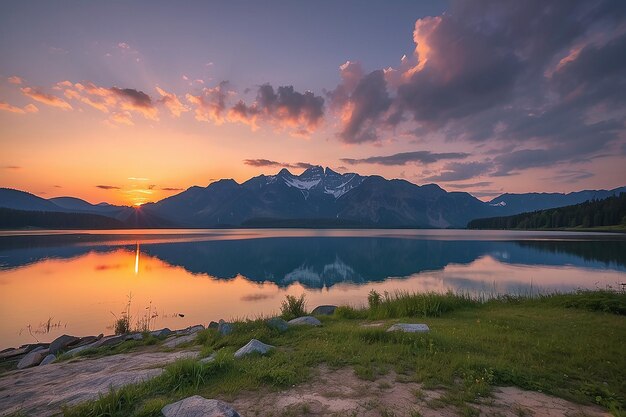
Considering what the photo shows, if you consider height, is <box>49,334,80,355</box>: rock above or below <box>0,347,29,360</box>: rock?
above

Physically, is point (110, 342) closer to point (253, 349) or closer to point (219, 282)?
point (253, 349)

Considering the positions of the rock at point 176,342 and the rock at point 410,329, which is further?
the rock at point 176,342

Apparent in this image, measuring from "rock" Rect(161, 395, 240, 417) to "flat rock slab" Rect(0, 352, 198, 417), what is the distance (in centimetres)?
282

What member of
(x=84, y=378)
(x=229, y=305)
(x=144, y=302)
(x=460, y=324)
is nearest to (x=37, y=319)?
(x=144, y=302)

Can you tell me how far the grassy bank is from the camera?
25.4 ft

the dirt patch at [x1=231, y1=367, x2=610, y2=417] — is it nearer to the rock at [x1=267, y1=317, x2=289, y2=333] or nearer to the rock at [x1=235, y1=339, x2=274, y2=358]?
the rock at [x1=235, y1=339, x2=274, y2=358]

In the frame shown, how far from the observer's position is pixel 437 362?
945 centimetres

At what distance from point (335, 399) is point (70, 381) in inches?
343

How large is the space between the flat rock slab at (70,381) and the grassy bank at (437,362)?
1489 mm

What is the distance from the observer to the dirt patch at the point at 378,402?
6945 millimetres

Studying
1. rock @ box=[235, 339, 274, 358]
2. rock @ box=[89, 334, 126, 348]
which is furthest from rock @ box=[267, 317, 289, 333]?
rock @ box=[89, 334, 126, 348]

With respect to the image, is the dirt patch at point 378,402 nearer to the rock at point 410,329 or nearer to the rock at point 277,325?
the rock at point 410,329

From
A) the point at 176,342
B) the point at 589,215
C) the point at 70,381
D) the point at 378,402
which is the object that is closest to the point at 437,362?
the point at 378,402

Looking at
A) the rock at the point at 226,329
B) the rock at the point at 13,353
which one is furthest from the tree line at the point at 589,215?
the rock at the point at 13,353
